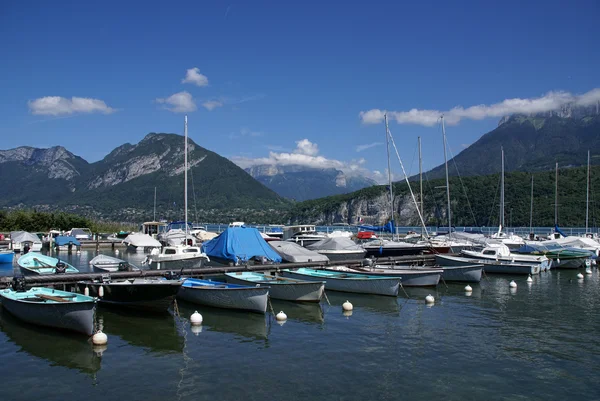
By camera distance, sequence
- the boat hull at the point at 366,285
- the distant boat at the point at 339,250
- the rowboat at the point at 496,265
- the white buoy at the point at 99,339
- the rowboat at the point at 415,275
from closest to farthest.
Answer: the white buoy at the point at 99,339, the boat hull at the point at 366,285, the rowboat at the point at 415,275, the rowboat at the point at 496,265, the distant boat at the point at 339,250

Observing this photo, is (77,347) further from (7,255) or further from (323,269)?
(7,255)

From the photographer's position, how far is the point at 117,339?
1692 cm

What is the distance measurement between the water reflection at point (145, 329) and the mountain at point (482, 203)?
4355 cm

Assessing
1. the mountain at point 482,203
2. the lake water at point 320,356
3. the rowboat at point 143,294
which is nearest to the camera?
the lake water at point 320,356

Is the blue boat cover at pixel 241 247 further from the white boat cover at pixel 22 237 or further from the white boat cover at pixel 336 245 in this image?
the white boat cover at pixel 22 237

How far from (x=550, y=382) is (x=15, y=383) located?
14.2m

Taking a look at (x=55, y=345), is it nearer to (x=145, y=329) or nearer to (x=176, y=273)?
(x=145, y=329)

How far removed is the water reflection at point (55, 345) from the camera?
14.2 metres

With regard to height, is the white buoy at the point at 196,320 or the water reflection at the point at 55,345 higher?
the white buoy at the point at 196,320

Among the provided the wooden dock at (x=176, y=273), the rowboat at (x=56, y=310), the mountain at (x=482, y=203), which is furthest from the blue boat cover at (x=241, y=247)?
the mountain at (x=482, y=203)

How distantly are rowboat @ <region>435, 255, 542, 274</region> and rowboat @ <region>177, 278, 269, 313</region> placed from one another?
1794cm

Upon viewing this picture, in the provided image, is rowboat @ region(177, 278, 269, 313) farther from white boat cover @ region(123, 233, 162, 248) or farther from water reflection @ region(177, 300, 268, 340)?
white boat cover @ region(123, 233, 162, 248)

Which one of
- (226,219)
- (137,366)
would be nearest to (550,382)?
(137,366)

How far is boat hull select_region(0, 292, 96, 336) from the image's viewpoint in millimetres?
16156
